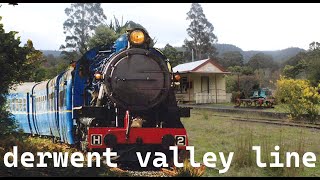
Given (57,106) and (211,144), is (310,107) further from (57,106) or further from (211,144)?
(57,106)

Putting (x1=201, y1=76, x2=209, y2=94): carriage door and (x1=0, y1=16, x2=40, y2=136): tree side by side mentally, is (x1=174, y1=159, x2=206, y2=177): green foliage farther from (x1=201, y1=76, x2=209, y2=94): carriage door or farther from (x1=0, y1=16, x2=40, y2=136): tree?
(x1=201, y1=76, x2=209, y2=94): carriage door

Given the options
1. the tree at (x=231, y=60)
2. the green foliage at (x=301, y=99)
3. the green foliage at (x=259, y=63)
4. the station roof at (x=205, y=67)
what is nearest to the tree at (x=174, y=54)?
the station roof at (x=205, y=67)

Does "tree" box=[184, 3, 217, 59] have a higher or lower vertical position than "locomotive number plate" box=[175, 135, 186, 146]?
higher

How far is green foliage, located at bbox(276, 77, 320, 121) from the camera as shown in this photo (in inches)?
836

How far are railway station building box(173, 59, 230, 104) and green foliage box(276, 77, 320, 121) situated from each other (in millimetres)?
21437

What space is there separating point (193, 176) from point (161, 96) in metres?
2.63

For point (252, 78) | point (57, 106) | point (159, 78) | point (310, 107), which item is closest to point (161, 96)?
point (159, 78)

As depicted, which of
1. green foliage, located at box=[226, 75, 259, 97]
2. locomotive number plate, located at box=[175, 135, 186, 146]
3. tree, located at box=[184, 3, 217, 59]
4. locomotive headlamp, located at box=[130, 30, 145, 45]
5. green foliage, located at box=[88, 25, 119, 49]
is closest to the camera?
locomotive number plate, located at box=[175, 135, 186, 146]

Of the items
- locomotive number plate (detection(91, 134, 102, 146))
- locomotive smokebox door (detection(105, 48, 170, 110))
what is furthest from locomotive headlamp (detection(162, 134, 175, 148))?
locomotive number plate (detection(91, 134, 102, 146))

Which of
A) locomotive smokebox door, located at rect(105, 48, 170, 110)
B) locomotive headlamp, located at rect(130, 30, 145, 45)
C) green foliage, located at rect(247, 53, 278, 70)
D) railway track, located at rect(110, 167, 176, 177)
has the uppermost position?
green foliage, located at rect(247, 53, 278, 70)

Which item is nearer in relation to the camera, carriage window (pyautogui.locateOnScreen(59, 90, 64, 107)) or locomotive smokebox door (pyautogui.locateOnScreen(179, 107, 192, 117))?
locomotive smokebox door (pyautogui.locateOnScreen(179, 107, 192, 117))

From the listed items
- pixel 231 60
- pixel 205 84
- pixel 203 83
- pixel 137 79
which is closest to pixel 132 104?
pixel 137 79

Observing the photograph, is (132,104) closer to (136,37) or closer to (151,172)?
(136,37)

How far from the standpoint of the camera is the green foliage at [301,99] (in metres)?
21.2
